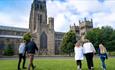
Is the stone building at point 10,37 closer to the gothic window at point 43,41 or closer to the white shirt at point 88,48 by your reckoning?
the gothic window at point 43,41

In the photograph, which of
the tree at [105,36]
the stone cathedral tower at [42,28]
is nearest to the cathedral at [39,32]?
the stone cathedral tower at [42,28]

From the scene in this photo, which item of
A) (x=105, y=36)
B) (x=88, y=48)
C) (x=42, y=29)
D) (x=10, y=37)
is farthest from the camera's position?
(x=42, y=29)

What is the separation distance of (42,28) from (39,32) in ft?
10.5

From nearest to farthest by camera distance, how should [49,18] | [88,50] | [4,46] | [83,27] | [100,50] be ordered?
[88,50]
[100,50]
[4,46]
[49,18]
[83,27]

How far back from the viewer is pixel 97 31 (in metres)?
84.5

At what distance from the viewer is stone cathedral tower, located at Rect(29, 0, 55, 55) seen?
340ft

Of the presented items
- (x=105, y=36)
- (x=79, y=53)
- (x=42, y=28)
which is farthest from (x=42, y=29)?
(x=79, y=53)

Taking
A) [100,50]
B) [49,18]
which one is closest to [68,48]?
[49,18]

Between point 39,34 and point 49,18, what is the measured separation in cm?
1254

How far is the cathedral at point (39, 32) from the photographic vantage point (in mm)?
101500

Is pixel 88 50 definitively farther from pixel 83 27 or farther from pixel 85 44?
pixel 83 27

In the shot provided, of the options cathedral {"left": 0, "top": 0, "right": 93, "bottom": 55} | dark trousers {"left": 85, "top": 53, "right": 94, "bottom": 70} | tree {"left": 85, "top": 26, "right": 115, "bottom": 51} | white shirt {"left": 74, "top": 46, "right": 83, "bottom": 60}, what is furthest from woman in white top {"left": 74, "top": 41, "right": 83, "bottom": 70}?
cathedral {"left": 0, "top": 0, "right": 93, "bottom": 55}

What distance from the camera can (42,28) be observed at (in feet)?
349

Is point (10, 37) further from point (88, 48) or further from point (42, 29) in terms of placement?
point (88, 48)
